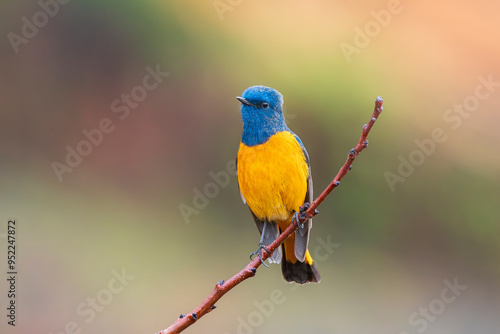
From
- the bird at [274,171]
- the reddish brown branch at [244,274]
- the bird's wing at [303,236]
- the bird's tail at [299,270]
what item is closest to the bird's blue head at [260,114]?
the bird at [274,171]

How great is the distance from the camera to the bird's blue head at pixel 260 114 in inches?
94.3

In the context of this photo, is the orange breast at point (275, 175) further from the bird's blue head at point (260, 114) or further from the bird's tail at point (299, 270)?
the bird's tail at point (299, 270)

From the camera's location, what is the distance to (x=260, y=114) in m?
2.53

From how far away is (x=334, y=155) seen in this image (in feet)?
20.0

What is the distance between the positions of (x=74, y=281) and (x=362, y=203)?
3272mm

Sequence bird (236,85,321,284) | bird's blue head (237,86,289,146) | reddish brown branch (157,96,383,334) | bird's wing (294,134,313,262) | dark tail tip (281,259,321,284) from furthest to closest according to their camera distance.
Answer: dark tail tip (281,259,321,284)
bird's wing (294,134,313,262)
bird (236,85,321,284)
bird's blue head (237,86,289,146)
reddish brown branch (157,96,383,334)

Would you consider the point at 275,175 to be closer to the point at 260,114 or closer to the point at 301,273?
the point at 260,114

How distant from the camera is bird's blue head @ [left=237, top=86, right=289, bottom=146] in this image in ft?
7.86

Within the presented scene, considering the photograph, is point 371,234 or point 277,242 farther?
point 371,234

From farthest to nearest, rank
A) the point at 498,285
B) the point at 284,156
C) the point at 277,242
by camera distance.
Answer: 1. the point at 498,285
2. the point at 284,156
3. the point at 277,242

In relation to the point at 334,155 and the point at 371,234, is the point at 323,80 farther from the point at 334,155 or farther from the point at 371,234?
the point at 371,234

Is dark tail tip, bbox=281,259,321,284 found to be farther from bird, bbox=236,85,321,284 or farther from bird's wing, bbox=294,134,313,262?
bird's wing, bbox=294,134,313,262

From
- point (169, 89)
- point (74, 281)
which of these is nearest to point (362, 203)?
point (169, 89)

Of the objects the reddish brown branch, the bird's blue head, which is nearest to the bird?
the bird's blue head
